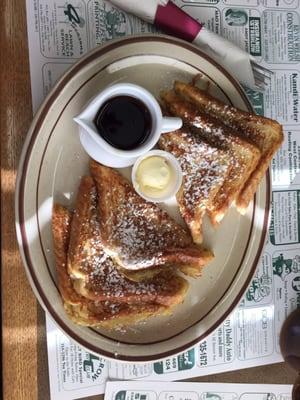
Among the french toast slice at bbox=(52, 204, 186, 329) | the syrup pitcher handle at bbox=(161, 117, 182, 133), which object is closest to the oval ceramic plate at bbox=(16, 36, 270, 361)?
the french toast slice at bbox=(52, 204, 186, 329)

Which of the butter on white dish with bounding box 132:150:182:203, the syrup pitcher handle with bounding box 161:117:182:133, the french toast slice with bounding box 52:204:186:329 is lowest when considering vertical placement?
the french toast slice with bounding box 52:204:186:329

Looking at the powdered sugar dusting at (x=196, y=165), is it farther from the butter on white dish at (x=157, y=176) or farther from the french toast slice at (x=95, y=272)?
the french toast slice at (x=95, y=272)

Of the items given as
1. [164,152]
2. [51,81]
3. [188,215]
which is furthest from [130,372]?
[51,81]

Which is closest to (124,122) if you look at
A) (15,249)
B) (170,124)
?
(170,124)

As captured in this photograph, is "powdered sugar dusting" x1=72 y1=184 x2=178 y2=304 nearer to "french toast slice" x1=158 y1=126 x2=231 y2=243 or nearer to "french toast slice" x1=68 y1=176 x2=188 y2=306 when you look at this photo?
"french toast slice" x1=68 y1=176 x2=188 y2=306

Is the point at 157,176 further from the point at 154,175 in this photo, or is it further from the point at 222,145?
the point at 222,145

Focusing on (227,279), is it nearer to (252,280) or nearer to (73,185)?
(252,280)
